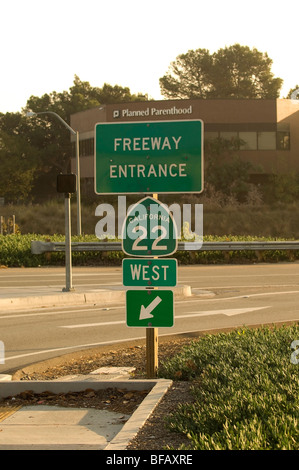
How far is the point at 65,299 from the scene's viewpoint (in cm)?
1778

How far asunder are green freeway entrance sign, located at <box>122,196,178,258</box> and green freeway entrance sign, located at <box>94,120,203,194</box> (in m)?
0.19

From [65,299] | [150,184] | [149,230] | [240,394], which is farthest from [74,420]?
[65,299]

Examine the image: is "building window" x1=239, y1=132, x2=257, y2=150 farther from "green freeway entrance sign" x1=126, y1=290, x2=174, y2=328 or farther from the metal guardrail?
"green freeway entrance sign" x1=126, y1=290, x2=174, y2=328

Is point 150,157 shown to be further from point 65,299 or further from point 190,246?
point 190,246

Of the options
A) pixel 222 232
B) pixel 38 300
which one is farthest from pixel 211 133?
pixel 38 300

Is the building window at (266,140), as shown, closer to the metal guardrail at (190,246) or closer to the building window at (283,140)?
the building window at (283,140)

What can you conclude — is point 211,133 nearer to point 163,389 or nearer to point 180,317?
point 180,317

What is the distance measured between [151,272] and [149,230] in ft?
1.49

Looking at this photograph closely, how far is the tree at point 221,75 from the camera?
303 ft

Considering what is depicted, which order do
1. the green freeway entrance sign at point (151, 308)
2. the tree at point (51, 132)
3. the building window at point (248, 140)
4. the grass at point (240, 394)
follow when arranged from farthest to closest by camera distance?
the tree at point (51, 132) → the building window at point (248, 140) → the green freeway entrance sign at point (151, 308) → the grass at point (240, 394)

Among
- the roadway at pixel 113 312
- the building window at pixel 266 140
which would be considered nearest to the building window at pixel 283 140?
the building window at pixel 266 140

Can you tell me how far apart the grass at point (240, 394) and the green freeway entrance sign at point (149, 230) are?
131cm

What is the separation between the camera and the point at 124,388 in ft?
26.2
